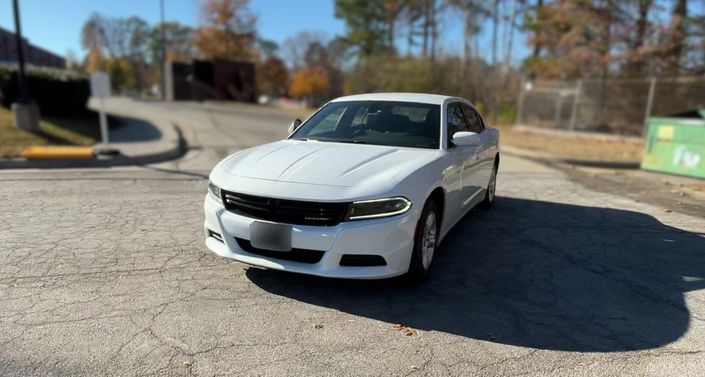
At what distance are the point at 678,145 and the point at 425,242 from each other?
→ 8877 millimetres

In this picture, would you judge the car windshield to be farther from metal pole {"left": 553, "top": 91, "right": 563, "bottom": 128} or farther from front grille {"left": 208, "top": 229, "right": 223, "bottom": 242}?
metal pole {"left": 553, "top": 91, "right": 563, "bottom": 128}

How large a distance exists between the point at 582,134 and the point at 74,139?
53.6 ft

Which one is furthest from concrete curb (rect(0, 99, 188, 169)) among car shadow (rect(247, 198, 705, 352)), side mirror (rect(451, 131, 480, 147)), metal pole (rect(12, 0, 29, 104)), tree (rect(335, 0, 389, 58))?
tree (rect(335, 0, 389, 58))

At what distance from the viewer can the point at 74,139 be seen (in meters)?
11.6

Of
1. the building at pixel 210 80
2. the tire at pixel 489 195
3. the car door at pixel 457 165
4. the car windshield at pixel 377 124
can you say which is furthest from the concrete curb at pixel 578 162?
the building at pixel 210 80

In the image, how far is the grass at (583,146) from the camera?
43.2 ft

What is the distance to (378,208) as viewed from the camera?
358 cm

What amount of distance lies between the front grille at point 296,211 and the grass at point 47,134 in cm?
810

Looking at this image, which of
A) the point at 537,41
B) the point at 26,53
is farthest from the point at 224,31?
the point at 537,41

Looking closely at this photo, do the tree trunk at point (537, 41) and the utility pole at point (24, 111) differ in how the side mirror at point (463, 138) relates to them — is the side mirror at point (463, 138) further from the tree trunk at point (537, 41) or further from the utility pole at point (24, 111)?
the tree trunk at point (537, 41)

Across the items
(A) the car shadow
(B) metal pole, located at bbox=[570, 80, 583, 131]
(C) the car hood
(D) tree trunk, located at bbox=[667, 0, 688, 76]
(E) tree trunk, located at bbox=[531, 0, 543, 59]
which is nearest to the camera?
(A) the car shadow

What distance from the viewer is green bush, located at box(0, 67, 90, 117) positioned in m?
13.2

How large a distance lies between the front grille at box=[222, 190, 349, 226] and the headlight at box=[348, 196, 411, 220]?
0.23 ft

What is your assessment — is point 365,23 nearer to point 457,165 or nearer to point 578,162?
point 578,162
